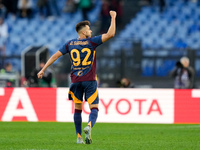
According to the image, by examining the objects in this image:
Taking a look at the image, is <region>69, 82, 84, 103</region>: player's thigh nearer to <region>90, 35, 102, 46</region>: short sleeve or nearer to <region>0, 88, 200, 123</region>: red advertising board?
<region>90, 35, 102, 46</region>: short sleeve

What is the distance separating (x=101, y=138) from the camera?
359 inches

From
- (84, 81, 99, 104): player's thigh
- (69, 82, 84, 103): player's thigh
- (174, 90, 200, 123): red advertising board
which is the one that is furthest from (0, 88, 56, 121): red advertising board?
(84, 81, 99, 104): player's thigh

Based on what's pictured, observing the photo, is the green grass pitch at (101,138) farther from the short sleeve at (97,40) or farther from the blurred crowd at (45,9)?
the blurred crowd at (45,9)

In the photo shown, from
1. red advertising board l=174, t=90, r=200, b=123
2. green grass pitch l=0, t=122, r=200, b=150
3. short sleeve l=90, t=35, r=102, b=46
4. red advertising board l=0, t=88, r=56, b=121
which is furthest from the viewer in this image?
red advertising board l=0, t=88, r=56, b=121

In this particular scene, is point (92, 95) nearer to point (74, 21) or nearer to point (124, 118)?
point (124, 118)

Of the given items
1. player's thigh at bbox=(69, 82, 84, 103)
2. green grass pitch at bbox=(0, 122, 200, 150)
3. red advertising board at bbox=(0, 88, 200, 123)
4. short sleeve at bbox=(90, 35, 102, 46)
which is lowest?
green grass pitch at bbox=(0, 122, 200, 150)

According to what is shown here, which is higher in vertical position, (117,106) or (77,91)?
(77,91)

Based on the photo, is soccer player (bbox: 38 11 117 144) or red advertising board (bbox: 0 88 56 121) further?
red advertising board (bbox: 0 88 56 121)

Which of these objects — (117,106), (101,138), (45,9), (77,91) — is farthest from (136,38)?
(77,91)

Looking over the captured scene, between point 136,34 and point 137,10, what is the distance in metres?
1.58

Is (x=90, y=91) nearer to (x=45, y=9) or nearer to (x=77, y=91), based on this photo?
(x=77, y=91)

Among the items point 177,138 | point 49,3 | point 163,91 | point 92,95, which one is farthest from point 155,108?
point 49,3

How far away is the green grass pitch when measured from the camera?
7715 millimetres

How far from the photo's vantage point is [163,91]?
13.4 metres
